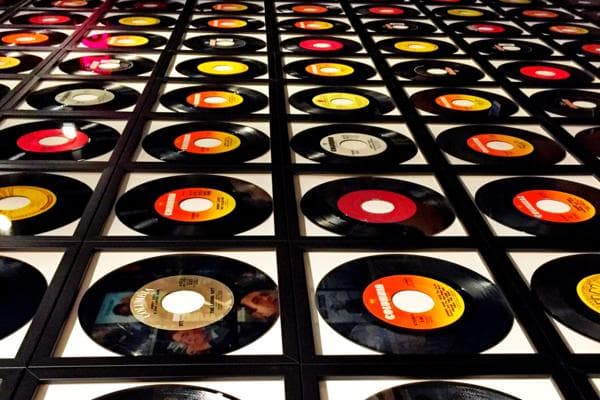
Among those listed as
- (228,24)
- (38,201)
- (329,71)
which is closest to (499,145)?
(329,71)

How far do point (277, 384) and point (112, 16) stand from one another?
2.82 metres

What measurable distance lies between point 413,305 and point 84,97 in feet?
5.13

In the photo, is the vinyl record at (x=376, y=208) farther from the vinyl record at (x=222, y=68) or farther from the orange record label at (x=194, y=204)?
the vinyl record at (x=222, y=68)

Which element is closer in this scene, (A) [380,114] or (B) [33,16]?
(A) [380,114]

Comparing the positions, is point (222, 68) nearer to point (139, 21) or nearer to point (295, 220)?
point (139, 21)

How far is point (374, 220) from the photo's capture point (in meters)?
1.71

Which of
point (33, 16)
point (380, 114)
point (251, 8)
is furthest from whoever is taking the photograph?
point (251, 8)

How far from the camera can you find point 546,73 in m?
2.95

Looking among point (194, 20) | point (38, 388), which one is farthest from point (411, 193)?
point (194, 20)

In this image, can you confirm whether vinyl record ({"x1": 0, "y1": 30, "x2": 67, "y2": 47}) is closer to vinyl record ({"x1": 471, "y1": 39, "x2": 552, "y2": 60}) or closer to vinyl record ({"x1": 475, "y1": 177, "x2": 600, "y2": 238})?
vinyl record ({"x1": 471, "y1": 39, "x2": 552, "y2": 60})

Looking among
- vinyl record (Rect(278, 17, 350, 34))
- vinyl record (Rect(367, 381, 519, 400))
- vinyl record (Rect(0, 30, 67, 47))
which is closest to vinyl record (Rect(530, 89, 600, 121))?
vinyl record (Rect(278, 17, 350, 34))

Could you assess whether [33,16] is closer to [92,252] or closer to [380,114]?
[380,114]

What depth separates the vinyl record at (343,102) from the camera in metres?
2.41

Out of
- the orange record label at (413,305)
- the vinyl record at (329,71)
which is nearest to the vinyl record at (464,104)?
the vinyl record at (329,71)
